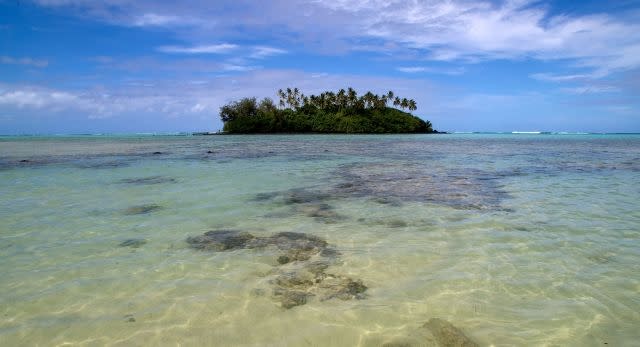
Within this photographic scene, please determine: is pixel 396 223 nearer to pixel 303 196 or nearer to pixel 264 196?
pixel 303 196

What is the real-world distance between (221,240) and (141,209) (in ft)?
11.4

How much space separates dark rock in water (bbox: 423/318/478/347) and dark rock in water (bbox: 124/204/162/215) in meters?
7.09

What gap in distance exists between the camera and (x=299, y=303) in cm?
427

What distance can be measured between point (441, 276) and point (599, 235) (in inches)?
147

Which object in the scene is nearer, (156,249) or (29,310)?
(29,310)

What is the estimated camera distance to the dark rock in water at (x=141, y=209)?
852 cm

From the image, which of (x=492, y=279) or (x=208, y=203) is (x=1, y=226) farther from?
(x=492, y=279)

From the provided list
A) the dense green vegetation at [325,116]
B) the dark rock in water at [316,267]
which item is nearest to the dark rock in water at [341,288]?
the dark rock in water at [316,267]

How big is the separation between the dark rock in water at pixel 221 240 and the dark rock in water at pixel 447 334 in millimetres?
3438

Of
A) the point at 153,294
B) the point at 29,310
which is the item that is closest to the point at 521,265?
the point at 153,294

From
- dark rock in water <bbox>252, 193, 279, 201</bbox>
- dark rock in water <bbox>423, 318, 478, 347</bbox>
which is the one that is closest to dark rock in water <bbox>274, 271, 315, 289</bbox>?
dark rock in water <bbox>423, 318, 478, 347</bbox>

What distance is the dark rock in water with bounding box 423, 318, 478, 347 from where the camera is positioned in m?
3.45

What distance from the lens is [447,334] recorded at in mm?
3576

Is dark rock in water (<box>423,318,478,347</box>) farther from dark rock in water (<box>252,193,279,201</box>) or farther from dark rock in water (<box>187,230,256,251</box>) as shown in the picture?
dark rock in water (<box>252,193,279,201</box>)
